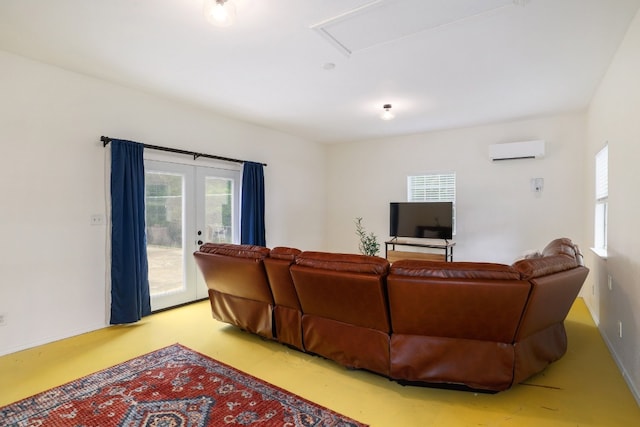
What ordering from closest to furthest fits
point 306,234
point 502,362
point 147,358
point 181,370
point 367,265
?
point 502,362, point 367,265, point 181,370, point 147,358, point 306,234

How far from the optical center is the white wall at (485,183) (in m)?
4.92

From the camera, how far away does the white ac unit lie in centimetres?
495

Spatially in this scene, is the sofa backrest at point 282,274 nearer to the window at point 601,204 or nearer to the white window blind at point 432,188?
the window at point 601,204

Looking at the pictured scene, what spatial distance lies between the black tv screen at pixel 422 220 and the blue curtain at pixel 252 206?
2322mm

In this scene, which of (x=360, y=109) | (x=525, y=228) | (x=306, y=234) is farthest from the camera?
(x=306, y=234)

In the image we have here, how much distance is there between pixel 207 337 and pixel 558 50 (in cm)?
437

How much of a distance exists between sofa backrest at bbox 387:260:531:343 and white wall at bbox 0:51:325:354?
332 cm

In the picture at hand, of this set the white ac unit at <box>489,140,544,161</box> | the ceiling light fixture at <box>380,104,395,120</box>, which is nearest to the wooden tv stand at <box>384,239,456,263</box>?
the white ac unit at <box>489,140,544,161</box>

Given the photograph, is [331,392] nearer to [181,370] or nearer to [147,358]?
[181,370]

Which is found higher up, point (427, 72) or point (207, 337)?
point (427, 72)

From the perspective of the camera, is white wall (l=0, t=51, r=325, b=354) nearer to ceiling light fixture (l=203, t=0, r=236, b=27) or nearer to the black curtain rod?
the black curtain rod

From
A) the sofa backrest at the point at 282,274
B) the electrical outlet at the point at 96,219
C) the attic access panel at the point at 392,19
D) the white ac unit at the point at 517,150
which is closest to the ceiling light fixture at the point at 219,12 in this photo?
the attic access panel at the point at 392,19

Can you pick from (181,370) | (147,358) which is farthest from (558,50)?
(147,358)

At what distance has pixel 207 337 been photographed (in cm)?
346
